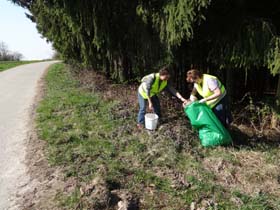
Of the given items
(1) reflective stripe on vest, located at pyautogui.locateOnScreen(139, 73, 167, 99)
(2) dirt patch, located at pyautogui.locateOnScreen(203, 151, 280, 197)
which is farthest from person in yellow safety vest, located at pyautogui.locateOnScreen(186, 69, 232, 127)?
(2) dirt patch, located at pyautogui.locateOnScreen(203, 151, 280, 197)

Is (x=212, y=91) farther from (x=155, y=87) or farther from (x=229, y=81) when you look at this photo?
(x=229, y=81)

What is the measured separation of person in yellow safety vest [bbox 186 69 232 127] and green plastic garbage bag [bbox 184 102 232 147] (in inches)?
7.1

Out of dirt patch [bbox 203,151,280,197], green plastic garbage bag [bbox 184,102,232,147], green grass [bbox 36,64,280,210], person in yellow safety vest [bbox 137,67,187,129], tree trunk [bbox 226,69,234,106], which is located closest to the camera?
green grass [bbox 36,64,280,210]

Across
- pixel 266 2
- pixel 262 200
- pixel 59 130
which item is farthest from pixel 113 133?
pixel 266 2

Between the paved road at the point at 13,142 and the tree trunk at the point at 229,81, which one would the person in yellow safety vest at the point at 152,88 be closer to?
the tree trunk at the point at 229,81

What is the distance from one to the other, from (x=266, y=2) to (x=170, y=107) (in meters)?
3.15

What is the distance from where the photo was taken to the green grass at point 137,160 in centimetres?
344

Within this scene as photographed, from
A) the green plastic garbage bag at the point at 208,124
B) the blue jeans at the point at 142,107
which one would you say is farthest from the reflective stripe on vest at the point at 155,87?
the green plastic garbage bag at the point at 208,124

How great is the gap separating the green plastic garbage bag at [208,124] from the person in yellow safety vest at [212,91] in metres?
0.18

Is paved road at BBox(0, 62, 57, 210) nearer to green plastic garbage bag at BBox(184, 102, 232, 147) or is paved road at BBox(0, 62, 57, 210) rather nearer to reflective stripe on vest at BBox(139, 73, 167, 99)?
reflective stripe on vest at BBox(139, 73, 167, 99)

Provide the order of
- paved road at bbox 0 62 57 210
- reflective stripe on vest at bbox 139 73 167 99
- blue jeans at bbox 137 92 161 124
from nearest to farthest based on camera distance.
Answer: paved road at bbox 0 62 57 210 < reflective stripe on vest at bbox 139 73 167 99 < blue jeans at bbox 137 92 161 124

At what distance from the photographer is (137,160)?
4.37 meters

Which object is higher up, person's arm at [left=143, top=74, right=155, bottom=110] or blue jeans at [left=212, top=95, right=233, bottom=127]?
person's arm at [left=143, top=74, right=155, bottom=110]

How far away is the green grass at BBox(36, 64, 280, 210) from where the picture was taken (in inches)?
135
